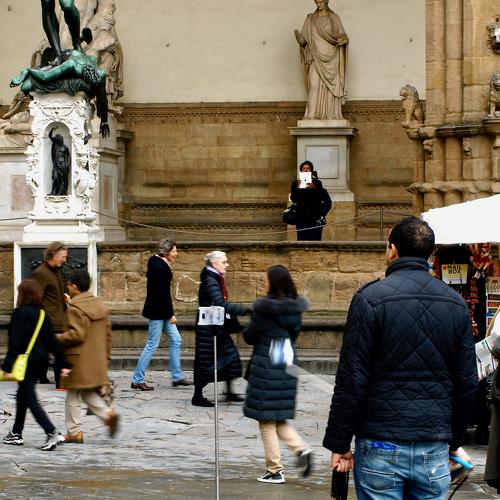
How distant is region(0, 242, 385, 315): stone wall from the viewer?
1839cm

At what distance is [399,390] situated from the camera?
20.1 ft

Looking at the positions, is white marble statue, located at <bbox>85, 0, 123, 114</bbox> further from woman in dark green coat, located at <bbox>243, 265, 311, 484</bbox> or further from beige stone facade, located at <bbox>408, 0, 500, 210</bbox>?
woman in dark green coat, located at <bbox>243, 265, 311, 484</bbox>

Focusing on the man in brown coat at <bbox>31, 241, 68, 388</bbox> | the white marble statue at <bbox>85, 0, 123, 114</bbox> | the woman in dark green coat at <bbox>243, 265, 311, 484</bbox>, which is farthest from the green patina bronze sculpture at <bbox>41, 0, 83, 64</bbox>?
the woman in dark green coat at <bbox>243, 265, 311, 484</bbox>

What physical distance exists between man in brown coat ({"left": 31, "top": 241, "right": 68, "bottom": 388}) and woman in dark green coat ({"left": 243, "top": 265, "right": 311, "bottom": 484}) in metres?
4.46

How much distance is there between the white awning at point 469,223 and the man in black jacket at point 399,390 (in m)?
5.61

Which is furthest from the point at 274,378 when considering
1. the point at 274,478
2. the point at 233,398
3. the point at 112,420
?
the point at 233,398

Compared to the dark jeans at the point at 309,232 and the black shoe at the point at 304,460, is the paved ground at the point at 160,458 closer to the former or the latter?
the black shoe at the point at 304,460

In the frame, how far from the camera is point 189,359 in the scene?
56.6 feet

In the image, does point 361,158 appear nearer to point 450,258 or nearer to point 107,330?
point 450,258

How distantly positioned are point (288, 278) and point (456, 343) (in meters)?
3.97

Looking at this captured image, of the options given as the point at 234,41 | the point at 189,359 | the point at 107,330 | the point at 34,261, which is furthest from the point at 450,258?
the point at 234,41

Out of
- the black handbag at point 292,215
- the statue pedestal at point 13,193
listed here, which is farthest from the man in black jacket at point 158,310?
the statue pedestal at point 13,193

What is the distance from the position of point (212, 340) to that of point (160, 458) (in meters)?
2.48

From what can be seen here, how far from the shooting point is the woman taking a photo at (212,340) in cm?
1296
